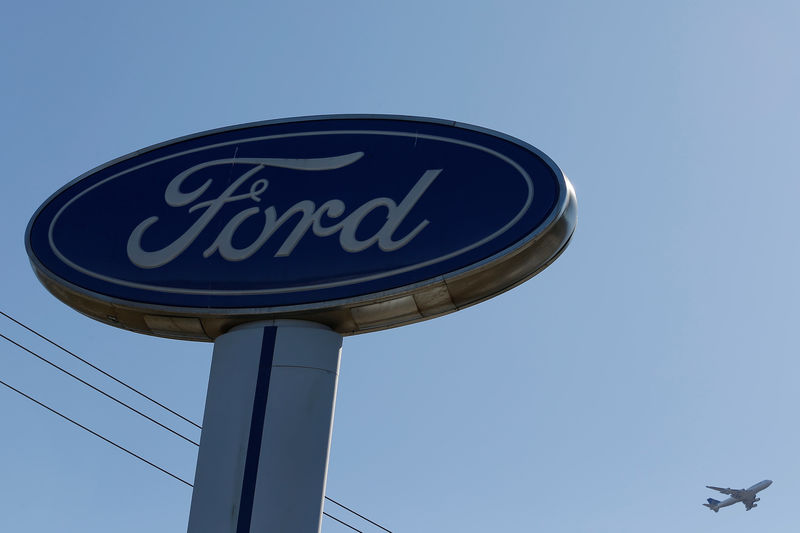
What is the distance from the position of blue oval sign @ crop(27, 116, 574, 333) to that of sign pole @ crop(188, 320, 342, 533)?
360mm

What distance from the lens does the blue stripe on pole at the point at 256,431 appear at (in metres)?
9.38

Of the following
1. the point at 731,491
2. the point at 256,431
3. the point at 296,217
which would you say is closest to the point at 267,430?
the point at 256,431

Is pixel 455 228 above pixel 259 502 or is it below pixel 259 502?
above

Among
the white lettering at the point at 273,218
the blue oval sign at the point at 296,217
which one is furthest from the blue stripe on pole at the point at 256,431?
the white lettering at the point at 273,218

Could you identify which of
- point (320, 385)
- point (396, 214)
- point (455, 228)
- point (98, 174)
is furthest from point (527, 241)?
point (98, 174)

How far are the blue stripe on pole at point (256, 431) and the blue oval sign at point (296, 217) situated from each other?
1.13ft

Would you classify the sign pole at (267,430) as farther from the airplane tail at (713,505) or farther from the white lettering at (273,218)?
the airplane tail at (713,505)

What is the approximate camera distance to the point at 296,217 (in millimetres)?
10789

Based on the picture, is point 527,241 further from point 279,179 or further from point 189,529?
point 189,529

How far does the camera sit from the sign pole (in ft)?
30.9

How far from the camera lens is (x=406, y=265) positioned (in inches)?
393

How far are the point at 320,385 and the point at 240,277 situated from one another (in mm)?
1352

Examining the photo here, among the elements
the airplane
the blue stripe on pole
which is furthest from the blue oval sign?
the airplane

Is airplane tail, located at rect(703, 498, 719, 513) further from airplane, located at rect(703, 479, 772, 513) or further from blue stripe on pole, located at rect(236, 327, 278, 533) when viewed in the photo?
blue stripe on pole, located at rect(236, 327, 278, 533)
